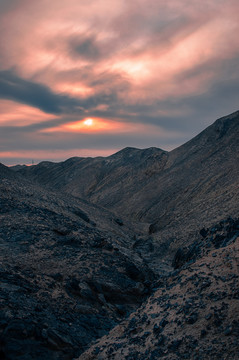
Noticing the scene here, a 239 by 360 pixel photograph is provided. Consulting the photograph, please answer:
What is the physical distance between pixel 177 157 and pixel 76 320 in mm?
45387

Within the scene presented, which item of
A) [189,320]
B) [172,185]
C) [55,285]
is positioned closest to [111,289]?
[55,285]

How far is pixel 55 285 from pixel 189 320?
5225mm

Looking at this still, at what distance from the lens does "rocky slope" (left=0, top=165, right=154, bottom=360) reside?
281 inches

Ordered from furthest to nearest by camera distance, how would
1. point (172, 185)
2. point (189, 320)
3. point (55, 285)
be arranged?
point (172, 185), point (55, 285), point (189, 320)

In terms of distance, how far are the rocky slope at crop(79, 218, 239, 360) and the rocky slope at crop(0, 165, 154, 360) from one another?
→ 1.16m

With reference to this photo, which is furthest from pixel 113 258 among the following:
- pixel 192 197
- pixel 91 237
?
pixel 192 197

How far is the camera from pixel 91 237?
15.3 metres

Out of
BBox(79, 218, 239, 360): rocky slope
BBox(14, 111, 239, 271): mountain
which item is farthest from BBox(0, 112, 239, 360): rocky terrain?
BBox(14, 111, 239, 271): mountain

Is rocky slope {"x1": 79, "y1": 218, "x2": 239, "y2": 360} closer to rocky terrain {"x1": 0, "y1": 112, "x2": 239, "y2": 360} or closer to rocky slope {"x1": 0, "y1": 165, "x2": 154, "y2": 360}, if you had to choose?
rocky terrain {"x1": 0, "y1": 112, "x2": 239, "y2": 360}

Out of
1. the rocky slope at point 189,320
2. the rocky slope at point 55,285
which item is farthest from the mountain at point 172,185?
the rocky slope at point 189,320

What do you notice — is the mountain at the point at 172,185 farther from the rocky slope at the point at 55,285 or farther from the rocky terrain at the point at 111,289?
the rocky slope at the point at 55,285

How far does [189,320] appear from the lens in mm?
6215

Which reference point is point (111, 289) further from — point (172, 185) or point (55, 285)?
point (172, 185)

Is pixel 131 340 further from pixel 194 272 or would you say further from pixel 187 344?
pixel 194 272
